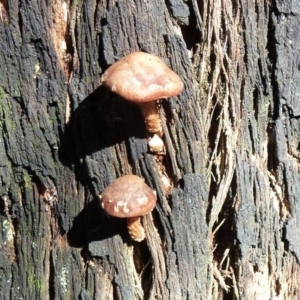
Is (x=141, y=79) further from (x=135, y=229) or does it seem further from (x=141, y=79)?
(x=135, y=229)

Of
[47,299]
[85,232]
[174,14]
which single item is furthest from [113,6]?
[47,299]

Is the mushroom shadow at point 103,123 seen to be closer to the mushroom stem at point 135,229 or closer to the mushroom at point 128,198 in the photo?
the mushroom at point 128,198

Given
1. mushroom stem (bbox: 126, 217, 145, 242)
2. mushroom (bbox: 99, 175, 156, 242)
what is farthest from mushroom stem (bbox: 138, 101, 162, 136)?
mushroom stem (bbox: 126, 217, 145, 242)

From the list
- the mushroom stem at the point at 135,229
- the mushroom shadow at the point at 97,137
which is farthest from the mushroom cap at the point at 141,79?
the mushroom stem at the point at 135,229

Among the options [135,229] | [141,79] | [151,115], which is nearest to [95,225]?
[135,229]

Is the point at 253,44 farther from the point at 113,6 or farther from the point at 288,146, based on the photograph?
the point at 113,6

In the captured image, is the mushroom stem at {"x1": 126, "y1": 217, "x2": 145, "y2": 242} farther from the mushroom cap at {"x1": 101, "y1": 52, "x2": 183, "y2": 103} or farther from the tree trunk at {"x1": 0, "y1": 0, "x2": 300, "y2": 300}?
the mushroom cap at {"x1": 101, "y1": 52, "x2": 183, "y2": 103}

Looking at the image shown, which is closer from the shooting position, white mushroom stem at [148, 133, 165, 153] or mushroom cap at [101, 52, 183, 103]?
mushroom cap at [101, 52, 183, 103]
